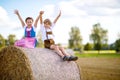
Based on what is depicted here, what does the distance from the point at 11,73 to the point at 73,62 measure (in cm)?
156

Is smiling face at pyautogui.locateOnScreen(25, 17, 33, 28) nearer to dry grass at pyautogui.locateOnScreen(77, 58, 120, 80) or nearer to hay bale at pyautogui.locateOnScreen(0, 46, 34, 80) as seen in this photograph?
hay bale at pyautogui.locateOnScreen(0, 46, 34, 80)

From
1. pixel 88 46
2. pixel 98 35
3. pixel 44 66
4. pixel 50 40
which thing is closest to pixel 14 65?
pixel 44 66

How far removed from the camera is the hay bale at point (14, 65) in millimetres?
6266

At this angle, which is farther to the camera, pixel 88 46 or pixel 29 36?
pixel 88 46

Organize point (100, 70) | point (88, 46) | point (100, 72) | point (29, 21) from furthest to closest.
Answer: point (88, 46) < point (100, 70) < point (100, 72) < point (29, 21)

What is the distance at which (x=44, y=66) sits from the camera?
21.0 feet

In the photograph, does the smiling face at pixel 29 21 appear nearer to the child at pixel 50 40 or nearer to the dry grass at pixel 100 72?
the child at pixel 50 40

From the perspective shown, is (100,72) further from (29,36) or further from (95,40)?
(95,40)

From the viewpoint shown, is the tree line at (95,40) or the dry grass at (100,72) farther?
the tree line at (95,40)

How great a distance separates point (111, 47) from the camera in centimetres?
7656

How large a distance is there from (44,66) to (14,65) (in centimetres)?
81

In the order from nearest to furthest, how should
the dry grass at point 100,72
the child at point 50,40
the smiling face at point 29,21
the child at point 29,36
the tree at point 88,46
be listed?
1. the child at point 50,40
2. the child at point 29,36
3. the smiling face at point 29,21
4. the dry grass at point 100,72
5. the tree at point 88,46

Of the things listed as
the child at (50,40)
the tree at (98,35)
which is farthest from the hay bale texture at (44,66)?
the tree at (98,35)

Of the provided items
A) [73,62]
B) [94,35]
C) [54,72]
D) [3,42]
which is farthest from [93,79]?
[94,35]
